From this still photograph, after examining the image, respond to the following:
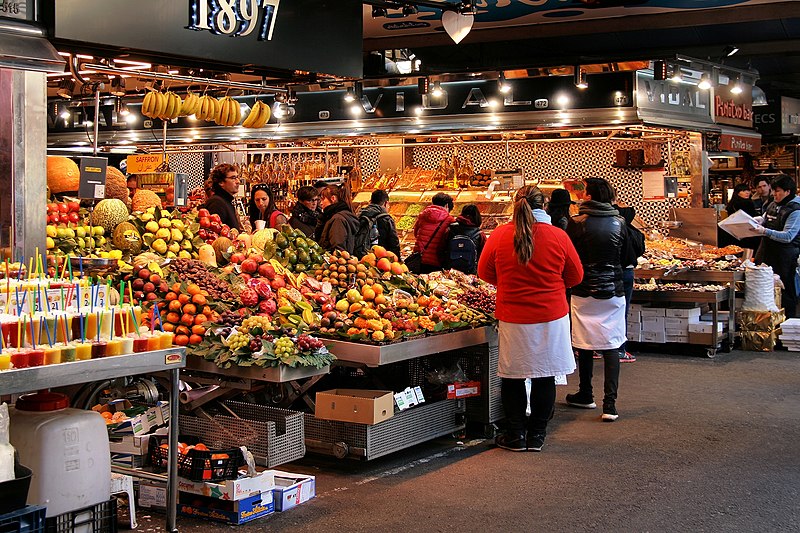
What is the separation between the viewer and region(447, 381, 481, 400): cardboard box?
6.71m

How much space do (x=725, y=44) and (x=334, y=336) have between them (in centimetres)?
1308

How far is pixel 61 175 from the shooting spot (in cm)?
714

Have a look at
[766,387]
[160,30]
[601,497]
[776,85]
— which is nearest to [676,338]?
[766,387]

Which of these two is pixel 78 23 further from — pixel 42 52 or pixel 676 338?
pixel 676 338

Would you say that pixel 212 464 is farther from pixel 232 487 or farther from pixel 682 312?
pixel 682 312

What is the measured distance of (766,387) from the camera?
8.95 m

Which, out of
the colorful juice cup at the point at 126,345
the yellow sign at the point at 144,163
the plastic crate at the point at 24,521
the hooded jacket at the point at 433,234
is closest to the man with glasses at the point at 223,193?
the hooded jacket at the point at 433,234

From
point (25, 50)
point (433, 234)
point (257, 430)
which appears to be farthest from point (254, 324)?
point (433, 234)

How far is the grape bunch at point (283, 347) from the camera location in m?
5.43

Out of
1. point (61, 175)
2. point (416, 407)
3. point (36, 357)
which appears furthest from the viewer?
point (61, 175)

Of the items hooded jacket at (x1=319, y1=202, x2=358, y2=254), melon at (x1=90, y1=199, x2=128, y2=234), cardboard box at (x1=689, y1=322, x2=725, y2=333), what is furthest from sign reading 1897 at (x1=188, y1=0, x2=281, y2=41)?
cardboard box at (x1=689, y1=322, x2=725, y2=333)

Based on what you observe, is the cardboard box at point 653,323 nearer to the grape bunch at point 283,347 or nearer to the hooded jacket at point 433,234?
the hooded jacket at point 433,234

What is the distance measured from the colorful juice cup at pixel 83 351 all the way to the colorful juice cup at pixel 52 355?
9cm

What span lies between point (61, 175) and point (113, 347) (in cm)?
315
